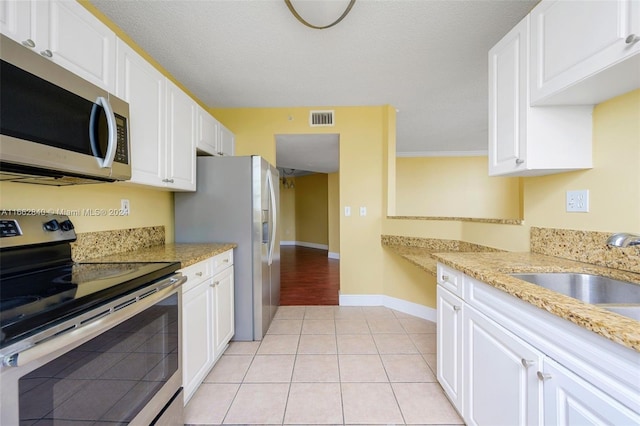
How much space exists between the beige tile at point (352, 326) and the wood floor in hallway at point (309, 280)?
549mm

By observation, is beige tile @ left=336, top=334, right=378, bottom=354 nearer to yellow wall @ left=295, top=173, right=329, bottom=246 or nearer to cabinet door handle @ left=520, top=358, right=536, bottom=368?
cabinet door handle @ left=520, top=358, right=536, bottom=368

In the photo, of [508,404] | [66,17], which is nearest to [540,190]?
[508,404]

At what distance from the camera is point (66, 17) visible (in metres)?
1.11

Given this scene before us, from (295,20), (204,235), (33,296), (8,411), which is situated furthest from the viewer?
(204,235)

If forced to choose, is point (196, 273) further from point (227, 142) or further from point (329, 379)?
point (227, 142)

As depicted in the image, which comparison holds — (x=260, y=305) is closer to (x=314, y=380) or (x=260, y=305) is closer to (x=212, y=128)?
(x=314, y=380)

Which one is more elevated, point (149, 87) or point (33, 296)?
point (149, 87)

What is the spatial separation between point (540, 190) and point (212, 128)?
2726mm

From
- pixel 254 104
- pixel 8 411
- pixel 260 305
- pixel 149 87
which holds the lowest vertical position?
pixel 260 305

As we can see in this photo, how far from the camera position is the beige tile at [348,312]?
288 cm

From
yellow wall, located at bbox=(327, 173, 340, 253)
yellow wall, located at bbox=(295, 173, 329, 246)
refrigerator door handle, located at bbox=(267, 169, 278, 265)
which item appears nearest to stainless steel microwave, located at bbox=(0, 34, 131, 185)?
refrigerator door handle, located at bbox=(267, 169, 278, 265)

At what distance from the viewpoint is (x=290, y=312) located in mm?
2990

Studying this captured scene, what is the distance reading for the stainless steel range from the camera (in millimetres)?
683

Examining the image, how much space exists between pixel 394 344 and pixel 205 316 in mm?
1589
